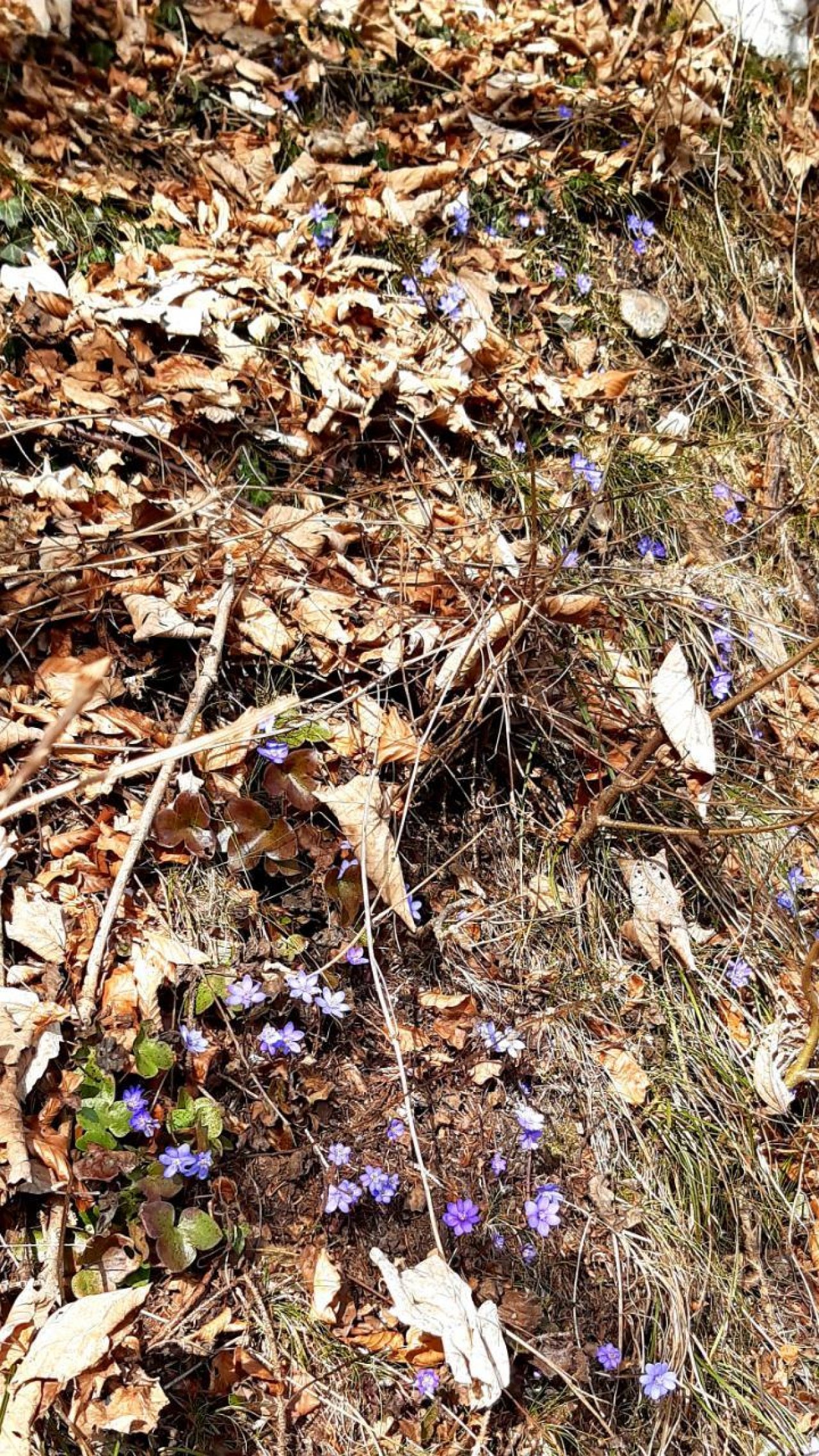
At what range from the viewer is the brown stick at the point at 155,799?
5.99 ft

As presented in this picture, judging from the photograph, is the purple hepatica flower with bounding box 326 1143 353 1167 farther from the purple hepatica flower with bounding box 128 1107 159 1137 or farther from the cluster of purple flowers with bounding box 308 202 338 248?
the cluster of purple flowers with bounding box 308 202 338 248

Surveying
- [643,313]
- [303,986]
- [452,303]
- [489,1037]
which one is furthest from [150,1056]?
[643,313]

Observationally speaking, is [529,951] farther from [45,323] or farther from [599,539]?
[45,323]

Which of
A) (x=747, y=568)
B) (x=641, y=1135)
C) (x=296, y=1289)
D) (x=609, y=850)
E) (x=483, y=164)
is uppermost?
(x=483, y=164)

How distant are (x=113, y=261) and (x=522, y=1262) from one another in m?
2.44

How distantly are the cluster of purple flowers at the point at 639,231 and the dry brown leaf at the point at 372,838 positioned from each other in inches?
82.7

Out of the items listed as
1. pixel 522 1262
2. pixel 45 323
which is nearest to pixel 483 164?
pixel 45 323

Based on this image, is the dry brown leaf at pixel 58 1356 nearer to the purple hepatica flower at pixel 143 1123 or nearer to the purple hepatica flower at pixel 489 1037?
the purple hepatica flower at pixel 143 1123

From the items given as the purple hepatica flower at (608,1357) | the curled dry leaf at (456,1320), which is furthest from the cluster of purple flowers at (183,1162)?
the purple hepatica flower at (608,1357)

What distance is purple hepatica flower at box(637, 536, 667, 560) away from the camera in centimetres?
280

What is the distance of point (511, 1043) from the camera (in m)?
2.12

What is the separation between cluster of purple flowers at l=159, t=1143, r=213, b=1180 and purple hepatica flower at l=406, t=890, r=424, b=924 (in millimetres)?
626

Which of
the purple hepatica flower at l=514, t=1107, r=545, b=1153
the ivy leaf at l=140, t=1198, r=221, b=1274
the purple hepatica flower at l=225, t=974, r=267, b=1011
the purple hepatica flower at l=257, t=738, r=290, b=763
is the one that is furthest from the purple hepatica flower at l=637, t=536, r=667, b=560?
the ivy leaf at l=140, t=1198, r=221, b=1274

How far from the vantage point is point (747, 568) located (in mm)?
3033
